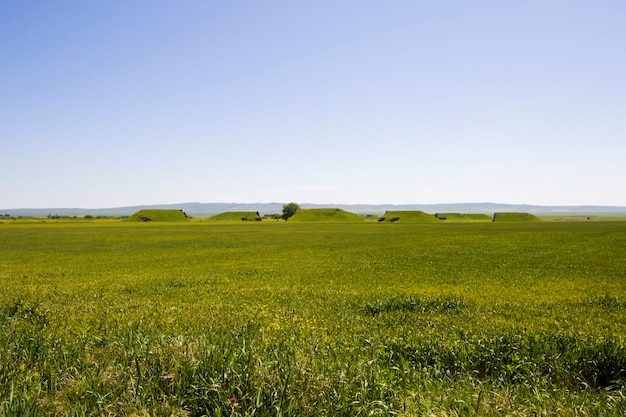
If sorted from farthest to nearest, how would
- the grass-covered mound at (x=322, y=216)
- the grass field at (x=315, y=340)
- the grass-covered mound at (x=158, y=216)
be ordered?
the grass-covered mound at (x=158, y=216)
the grass-covered mound at (x=322, y=216)
the grass field at (x=315, y=340)

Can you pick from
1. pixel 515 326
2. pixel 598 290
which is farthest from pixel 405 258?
pixel 515 326

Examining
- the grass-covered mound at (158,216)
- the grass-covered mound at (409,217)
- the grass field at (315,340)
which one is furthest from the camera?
the grass-covered mound at (158,216)

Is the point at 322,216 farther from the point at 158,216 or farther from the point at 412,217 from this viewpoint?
the point at 158,216

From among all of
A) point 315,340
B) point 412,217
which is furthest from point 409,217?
point 315,340

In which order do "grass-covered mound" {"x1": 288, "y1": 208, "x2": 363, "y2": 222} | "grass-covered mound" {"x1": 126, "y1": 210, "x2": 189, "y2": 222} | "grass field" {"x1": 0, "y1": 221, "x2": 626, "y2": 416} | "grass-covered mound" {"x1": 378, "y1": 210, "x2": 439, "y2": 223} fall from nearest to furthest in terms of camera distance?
"grass field" {"x1": 0, "y1": 221, "x2": 626, "y2": 416}
"grass-covered mound" {"x1": 378, "y1": 210, "x2": 439, "y2": 223}
"grass-covered mound" {"x1": 288, "y1": 208, "x2": 363, "y2": 222}
"grass-covered mound" {"x1": 126, "y1": 210, "x2": 189, "y2": 222}

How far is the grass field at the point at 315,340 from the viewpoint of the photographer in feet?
18.3

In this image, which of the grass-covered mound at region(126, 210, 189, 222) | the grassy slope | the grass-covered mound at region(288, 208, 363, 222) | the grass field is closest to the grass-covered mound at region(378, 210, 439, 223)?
the grassy slope

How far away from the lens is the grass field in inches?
219

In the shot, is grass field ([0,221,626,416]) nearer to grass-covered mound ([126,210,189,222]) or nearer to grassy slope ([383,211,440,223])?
grassy slope ([383,211,440,223])

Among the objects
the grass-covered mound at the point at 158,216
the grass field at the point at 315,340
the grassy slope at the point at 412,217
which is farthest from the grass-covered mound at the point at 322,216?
the grass field at the point at 315,340

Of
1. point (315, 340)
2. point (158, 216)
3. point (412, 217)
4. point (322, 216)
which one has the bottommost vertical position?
point (412, 217)

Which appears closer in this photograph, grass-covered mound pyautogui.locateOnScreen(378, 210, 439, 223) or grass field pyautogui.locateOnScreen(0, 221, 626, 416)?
grass field pyautogui.locateOnScreen(0, 221, 626, 416)

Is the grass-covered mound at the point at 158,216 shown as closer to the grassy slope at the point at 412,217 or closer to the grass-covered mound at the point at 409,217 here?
the grass-covered mound at the point at 409,217

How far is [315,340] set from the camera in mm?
10047
